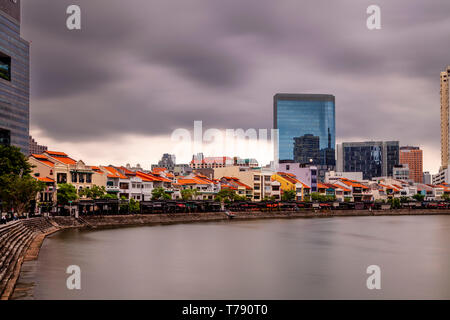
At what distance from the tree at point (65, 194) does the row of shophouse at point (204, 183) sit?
5.33 feet

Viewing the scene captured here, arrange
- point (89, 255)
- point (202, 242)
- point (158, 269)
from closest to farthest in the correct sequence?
point (158, 269) < point (89, 255) < point (202, 242)

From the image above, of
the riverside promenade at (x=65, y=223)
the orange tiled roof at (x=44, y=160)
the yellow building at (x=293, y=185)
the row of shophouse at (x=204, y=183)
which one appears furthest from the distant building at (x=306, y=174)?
the orange tiled roof at (x=44, y=160)

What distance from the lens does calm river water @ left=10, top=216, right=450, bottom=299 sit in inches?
1077

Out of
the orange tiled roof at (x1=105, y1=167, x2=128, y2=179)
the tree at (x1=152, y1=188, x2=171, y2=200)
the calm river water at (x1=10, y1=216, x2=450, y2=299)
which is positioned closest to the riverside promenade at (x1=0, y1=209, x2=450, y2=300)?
the calm river water at (x1=10, y1=216, x2=450, y2=299)

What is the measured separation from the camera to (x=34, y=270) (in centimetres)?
3111

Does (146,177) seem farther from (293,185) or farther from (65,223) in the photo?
(293,185)

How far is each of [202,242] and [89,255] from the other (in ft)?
45.5

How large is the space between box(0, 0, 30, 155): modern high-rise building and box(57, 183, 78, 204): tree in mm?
48829

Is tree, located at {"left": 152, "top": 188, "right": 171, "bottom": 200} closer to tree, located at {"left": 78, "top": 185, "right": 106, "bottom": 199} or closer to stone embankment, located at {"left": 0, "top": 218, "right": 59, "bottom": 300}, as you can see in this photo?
tree, located at {"left": 78, "top": 185, "right": 106, "bottom": 199}

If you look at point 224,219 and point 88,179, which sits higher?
point 88,179

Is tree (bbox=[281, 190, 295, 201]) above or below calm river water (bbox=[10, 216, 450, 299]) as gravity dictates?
above

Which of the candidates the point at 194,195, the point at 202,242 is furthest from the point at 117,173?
the point at 202,242

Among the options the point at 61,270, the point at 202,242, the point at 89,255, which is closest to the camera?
the point at 61,270
